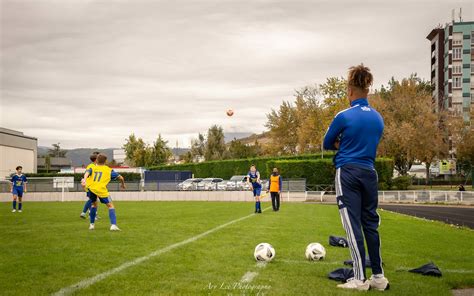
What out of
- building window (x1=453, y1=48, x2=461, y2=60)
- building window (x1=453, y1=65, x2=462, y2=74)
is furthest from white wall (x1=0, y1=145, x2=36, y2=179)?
building window (x1=453, y1=48, x2=461, y2=60)

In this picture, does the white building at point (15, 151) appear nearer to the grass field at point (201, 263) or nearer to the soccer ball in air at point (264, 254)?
the grass field at point (201, 263)

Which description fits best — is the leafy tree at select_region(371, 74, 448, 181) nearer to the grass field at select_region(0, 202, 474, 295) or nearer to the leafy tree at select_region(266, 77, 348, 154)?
the leafy tree at select_region(266, 77, 348, 154)

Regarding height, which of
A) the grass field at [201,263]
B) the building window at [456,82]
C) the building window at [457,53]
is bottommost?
the grass field at [201,263]

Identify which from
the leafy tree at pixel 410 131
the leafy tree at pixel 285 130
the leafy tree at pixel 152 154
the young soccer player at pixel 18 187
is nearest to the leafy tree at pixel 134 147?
the leafy tree at pixel 152 154

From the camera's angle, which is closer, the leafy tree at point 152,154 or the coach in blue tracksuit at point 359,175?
the coach in blue tracksuit at point 359,175

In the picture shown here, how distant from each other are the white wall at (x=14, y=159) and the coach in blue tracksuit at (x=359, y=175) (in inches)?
2916

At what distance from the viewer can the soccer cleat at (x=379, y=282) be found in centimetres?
565

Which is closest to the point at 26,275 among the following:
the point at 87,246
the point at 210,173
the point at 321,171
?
the point at 87,246

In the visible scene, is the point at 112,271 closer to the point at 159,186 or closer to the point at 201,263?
the point at 201,263

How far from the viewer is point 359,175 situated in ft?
18.7

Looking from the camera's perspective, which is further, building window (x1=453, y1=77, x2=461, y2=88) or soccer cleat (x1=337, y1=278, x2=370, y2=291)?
building window (x1=453, y1=77, x2=461, y2=88)

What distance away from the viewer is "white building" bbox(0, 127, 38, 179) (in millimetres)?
74500

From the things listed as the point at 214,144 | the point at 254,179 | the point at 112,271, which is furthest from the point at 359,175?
the point at 214,144

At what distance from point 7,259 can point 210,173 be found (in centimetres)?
5825
